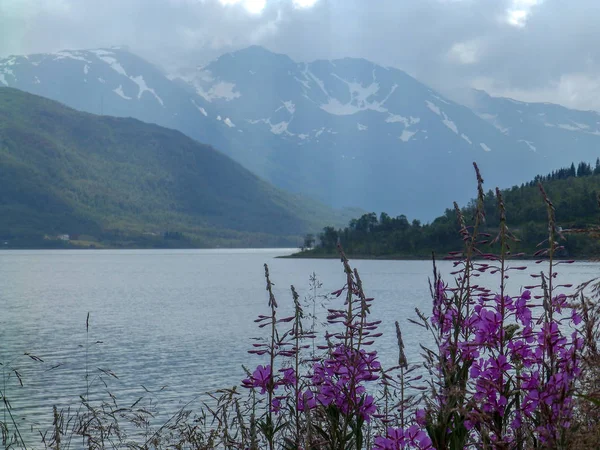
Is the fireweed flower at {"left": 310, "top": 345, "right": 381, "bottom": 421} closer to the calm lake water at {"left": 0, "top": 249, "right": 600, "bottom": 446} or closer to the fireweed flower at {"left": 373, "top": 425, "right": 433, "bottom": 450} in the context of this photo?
the fireweed flower at {"left": 373, "top": 425, "right": 433, "bottom": 450}

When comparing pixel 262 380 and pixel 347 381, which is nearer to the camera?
pixel 347 381

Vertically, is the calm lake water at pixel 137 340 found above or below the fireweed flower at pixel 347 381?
below

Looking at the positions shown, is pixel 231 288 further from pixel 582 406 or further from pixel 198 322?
pixel 582 406

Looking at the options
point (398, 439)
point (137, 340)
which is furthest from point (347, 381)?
point (137, 340)

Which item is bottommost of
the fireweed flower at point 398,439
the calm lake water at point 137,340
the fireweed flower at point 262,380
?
the calm lake water at point 137,340

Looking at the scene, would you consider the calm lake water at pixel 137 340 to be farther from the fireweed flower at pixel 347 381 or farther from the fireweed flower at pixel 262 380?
the fireweed flower at pixel 262 380

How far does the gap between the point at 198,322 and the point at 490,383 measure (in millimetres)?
57517

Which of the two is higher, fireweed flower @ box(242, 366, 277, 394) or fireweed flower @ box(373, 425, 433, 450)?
fireweed flower @ box(242, 366, 277, 394)

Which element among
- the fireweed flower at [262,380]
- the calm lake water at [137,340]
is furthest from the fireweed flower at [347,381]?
the calm lake water at [137,340]

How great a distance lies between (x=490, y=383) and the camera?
4.39 m

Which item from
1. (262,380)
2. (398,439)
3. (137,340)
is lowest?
(137,340)

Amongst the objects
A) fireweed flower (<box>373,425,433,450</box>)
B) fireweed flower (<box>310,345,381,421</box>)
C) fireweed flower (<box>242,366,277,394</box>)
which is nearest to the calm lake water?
fireweed flower (<box>310,345,381,421</box>)

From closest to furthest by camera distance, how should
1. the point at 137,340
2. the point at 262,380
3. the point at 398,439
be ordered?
the point at 398,439
the point at 262,380
the point at 137,340

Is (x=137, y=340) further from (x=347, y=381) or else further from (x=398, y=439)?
(x=398, y=439)
